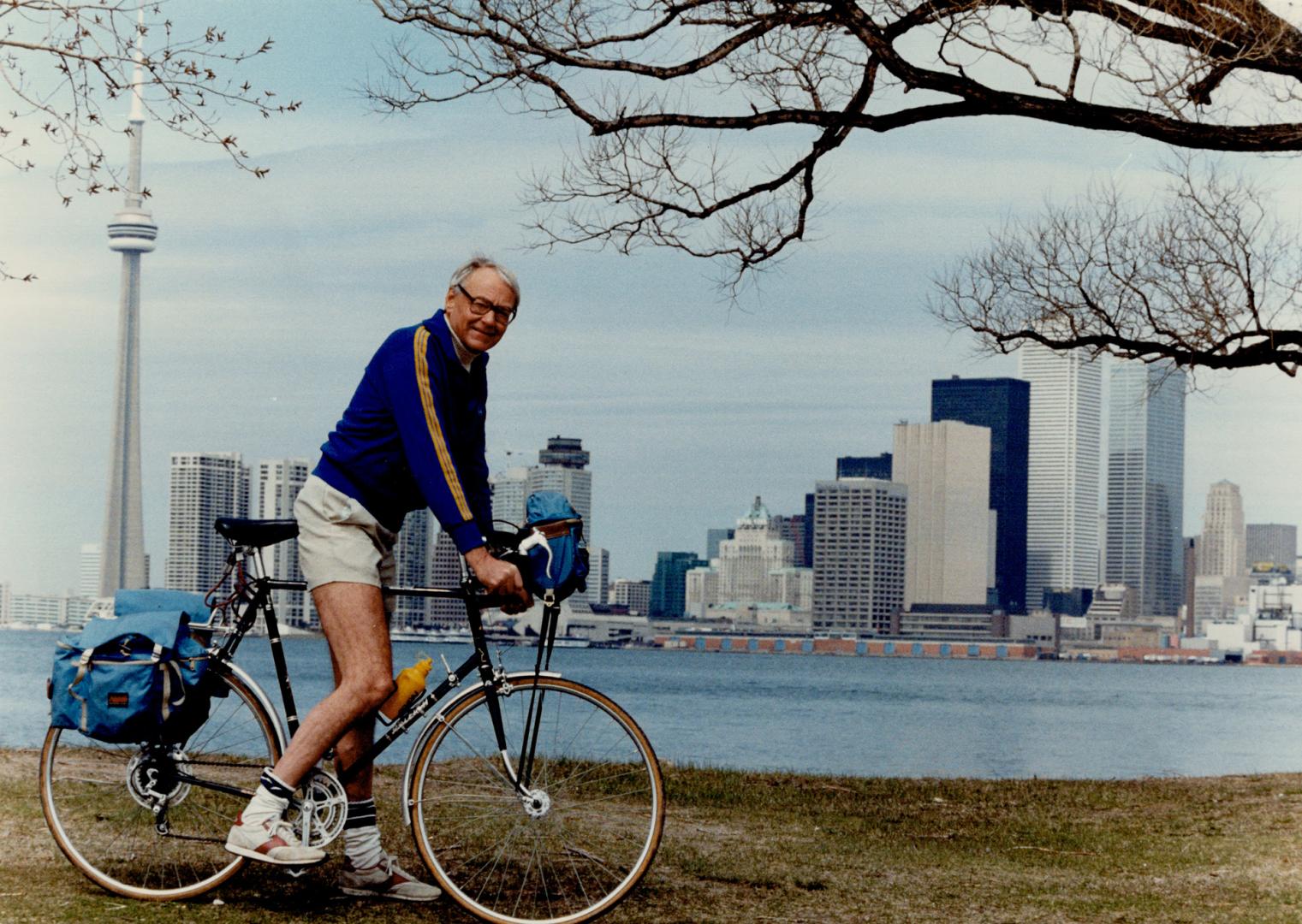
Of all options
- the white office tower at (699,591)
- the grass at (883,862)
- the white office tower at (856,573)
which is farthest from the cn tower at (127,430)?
the grass at (883,862)

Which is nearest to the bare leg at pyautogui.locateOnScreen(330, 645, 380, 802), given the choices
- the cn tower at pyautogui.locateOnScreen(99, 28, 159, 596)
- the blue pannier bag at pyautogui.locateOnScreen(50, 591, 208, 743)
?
the blue pannier bag at pyautogui.locateOnScreen(50, 591, 208, 743)

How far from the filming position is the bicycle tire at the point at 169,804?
15.9 feet

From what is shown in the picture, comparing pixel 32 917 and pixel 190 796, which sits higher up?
pixel 190 796

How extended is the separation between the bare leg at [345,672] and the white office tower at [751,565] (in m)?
187

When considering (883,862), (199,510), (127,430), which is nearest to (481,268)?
(883,862)

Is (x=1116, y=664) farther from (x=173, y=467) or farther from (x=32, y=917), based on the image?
(x=32, y=917)

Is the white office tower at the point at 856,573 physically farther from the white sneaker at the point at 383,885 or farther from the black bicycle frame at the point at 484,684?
the black bicycle frame at the point at 484,684

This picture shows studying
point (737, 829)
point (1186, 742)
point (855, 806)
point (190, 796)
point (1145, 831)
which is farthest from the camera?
point (1186, 742)

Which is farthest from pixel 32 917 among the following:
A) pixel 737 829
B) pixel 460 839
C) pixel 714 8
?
pixel 714 8

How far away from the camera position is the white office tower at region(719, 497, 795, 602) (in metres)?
192

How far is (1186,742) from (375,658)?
61335 millimetres

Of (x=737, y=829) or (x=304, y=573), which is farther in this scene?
(x=737, y=829)

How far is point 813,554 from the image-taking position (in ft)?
636

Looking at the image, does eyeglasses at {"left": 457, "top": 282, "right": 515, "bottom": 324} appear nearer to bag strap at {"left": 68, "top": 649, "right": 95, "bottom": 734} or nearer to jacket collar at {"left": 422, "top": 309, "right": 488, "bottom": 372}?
jacket collar at {"left": 422, "top": 309, "right": 488, "bottom": 372}
